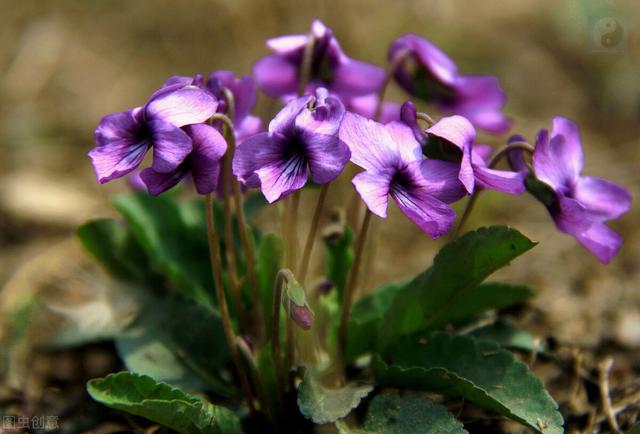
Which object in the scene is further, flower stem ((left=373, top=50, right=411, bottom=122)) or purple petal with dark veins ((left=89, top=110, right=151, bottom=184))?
flower stem ((left=373, top=50, right=411, bottom=122))

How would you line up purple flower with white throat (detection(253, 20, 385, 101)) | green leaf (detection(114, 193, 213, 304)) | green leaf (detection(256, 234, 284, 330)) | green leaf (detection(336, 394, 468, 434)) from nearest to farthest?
green leaf (detection(336, 394, 468, 434)) → green leaf (detection(256, 234, 284, 330)) → purple flower with white throat (detection(253, 20, 385, 101)) → green leaf (detection(114, 193, 213, 304))

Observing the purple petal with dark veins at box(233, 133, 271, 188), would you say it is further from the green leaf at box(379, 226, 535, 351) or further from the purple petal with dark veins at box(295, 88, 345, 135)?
the green leaf at box(379, 226, 535, 351)

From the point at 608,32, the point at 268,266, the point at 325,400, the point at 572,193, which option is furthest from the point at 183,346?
the point at 608,32

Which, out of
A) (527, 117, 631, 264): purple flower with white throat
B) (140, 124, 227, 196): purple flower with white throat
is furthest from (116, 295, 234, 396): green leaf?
(527, 117, 631, 264): purple flower with white throat

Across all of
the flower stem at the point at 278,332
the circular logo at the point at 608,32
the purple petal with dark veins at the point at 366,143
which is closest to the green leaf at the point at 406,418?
the flower stem at the point at 278,332

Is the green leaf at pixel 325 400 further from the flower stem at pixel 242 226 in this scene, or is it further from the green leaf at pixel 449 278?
the flower stem at pixel 242 226

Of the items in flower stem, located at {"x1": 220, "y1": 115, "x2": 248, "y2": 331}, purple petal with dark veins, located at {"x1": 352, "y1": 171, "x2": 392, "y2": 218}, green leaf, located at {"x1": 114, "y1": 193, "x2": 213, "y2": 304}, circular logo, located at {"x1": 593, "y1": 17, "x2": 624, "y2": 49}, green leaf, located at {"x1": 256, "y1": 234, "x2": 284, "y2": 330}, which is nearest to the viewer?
purple petal with dark veins, located at {"x1": 352, "y1": 171, "x2": 392, "y2": 218}

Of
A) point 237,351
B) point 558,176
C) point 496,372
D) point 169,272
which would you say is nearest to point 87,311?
point 169,272
